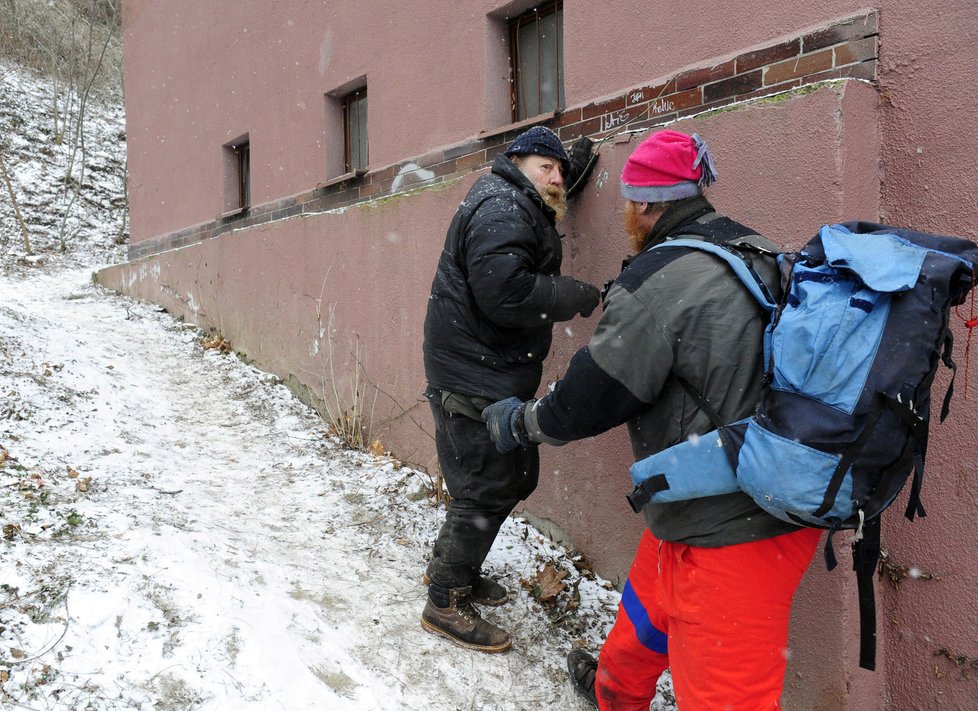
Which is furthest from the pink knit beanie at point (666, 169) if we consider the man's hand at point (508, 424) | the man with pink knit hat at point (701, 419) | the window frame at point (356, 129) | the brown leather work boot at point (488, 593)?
the window frame at point (356, 129)

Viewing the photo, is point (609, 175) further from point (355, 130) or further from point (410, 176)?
point (355, 130)

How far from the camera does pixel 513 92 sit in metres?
4.48

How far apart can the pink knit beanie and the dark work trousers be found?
3.45 feet

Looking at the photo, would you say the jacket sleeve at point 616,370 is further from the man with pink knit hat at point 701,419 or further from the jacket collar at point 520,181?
the jacket collar at point 520,181

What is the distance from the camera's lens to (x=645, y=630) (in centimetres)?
224

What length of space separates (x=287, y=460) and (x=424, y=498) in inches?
46.9

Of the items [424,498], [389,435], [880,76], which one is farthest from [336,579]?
[880,76]

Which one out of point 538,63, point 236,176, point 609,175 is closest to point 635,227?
point 609,175

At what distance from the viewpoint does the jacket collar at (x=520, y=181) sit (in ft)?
9.21

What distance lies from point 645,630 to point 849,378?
1089 mm

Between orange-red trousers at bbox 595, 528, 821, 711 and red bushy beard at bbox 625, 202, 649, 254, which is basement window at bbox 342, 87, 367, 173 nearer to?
red bushy beard at bbox 625, 202, 649, 254

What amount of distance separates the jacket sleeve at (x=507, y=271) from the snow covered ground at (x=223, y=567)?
1.42 m

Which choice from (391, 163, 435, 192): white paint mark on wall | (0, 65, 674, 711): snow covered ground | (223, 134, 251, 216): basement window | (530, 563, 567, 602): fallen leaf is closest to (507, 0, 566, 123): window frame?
(391, 163, 435, 192): white paint mark on wall

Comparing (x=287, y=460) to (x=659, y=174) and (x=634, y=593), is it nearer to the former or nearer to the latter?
(x=634, y=593)
